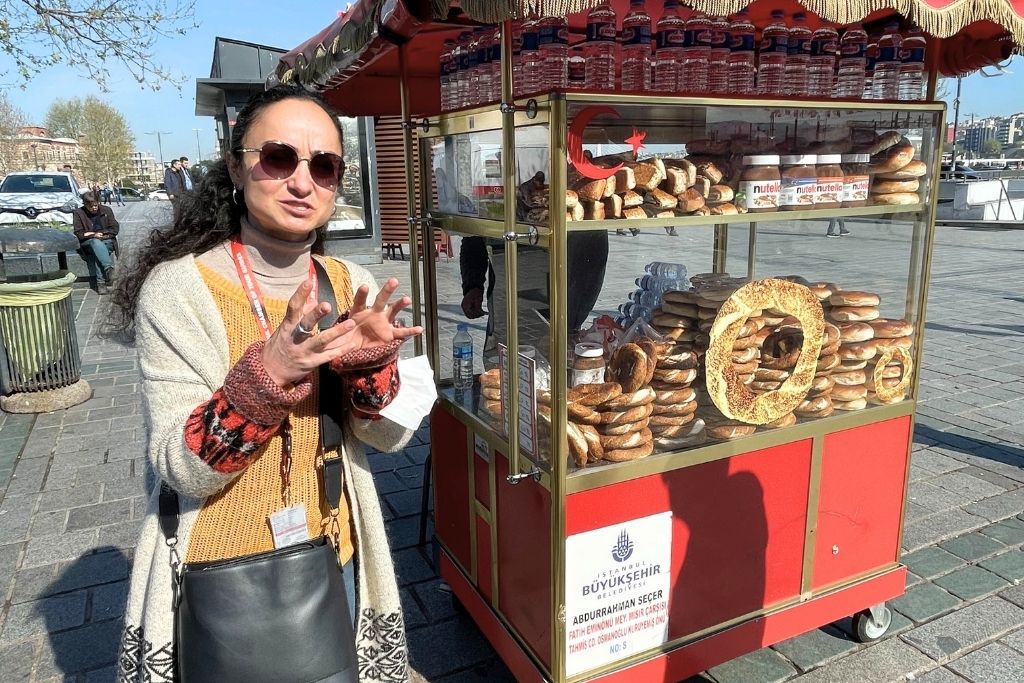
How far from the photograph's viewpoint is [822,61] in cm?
262

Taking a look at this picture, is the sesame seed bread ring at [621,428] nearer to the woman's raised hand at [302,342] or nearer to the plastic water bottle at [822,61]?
the woman's raised hand at [302,342]

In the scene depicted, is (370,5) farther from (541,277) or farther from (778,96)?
(778,96)

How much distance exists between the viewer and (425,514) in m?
3.66

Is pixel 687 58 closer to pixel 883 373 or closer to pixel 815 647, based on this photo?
pixel 883 373

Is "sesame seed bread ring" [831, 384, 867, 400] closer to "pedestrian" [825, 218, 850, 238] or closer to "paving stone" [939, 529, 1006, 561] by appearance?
"pedestrian" [825, 218, 850, 238]

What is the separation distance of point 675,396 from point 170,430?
5.47 feet

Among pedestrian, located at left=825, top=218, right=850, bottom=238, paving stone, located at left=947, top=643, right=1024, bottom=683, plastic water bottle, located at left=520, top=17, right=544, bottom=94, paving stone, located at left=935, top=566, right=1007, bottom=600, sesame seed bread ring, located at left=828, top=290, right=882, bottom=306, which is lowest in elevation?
paving stone, located at left=947, top=643, right=1024, bottom=683

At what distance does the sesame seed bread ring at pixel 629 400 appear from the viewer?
7.96 ft

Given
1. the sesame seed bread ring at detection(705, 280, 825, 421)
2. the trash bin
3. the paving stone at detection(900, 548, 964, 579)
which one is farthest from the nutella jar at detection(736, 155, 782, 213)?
the trash bin

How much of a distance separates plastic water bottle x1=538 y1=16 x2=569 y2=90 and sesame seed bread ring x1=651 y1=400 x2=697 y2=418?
113cm

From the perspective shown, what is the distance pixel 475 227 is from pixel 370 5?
0.78 meters

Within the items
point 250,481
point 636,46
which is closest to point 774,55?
point 636,46

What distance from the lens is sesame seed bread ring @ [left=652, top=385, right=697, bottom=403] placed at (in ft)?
8.28

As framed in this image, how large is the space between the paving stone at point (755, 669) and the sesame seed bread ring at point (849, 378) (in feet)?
3.68
